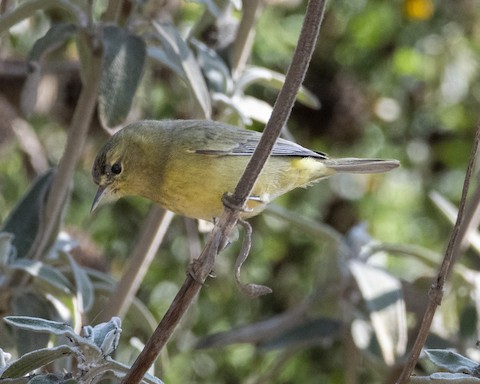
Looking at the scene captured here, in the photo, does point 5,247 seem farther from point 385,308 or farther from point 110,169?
point 385,308

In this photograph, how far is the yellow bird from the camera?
61.5 inches

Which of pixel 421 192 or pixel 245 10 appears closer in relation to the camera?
pixel 245 10

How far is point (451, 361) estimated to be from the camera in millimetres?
1079

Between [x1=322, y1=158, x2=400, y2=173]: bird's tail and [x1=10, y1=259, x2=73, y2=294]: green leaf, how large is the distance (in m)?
0.55

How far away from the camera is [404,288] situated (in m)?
2.04

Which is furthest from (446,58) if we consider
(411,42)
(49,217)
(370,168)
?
(49,217)

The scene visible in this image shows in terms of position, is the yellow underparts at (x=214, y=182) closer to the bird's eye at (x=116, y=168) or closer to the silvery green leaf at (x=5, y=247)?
the bird's eye at (x=116, y=168)

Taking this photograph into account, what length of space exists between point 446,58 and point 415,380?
1.90m

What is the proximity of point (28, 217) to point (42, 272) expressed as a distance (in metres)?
0.19

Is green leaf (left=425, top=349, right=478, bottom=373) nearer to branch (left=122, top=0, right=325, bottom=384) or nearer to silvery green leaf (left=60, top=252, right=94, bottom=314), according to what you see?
branch (left=122, top=0, right=325, bottom=384)

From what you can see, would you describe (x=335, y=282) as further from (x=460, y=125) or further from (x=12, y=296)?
(x=460, y=125)

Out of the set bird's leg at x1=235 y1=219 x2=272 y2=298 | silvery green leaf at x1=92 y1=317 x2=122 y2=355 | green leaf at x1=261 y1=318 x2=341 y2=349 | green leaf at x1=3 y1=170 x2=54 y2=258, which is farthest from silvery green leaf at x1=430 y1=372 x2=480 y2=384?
green leaf at x1=261 y1=318 x2=341 y2=349

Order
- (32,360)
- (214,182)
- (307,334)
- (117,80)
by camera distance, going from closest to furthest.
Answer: (32,360) < (117,80) < (214,182) < (307,334)

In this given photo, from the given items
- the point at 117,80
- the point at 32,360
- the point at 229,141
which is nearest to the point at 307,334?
the point at 229,141
